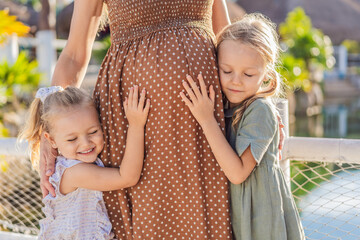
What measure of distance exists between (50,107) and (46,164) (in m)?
0.20

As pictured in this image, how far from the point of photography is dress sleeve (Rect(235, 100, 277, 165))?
1419 mm

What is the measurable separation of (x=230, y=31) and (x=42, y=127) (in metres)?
0.72

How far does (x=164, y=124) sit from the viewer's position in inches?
58.4

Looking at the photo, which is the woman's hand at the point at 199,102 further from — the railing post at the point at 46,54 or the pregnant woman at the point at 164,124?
the railing post at the point at 46,54

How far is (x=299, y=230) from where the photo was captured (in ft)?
4.95

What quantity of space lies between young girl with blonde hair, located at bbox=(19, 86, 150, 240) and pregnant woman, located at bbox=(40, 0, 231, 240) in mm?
34

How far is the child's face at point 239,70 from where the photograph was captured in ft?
4.79

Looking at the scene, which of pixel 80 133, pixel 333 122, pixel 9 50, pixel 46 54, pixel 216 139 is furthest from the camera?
pixel 333 122

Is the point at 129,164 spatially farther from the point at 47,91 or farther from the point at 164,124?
the point at 47,91

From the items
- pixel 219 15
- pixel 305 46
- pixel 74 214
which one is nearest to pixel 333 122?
pixel 305 46

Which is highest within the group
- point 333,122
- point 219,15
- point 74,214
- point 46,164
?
point 219,15

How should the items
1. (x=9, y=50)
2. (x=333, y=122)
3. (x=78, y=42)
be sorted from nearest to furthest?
(x=78, y=42) < (x=9, y=50) < (x=333, y=122)

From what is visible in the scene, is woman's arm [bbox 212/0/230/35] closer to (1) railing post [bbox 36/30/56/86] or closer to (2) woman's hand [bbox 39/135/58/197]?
(2) woman's hand [bbox 39/135/58/197]

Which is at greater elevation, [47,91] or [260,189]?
[47,91]
